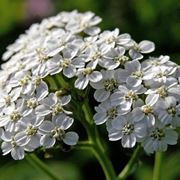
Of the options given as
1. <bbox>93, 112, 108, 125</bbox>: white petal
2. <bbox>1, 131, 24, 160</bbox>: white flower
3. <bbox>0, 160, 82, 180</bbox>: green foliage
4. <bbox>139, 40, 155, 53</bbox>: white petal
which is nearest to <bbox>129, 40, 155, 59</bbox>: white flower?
<bbox>139, 40, 155, 53</bbox>: white petal

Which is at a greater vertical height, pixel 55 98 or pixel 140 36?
pixel 55 98

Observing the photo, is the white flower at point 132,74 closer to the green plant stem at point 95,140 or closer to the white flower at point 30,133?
the green plant stem at point 95,140

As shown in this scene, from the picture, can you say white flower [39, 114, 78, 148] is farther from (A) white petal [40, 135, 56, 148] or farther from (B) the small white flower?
(B) the small white flower

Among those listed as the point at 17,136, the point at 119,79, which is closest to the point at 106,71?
the point at 119,79

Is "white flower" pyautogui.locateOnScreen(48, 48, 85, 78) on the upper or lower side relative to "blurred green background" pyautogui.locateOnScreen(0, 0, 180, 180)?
upper

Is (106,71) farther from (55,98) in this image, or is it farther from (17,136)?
(17,136)

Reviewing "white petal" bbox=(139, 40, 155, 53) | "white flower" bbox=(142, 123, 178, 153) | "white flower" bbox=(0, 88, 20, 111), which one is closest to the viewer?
"white flower" bbox=(142, 123, 178, 153)
